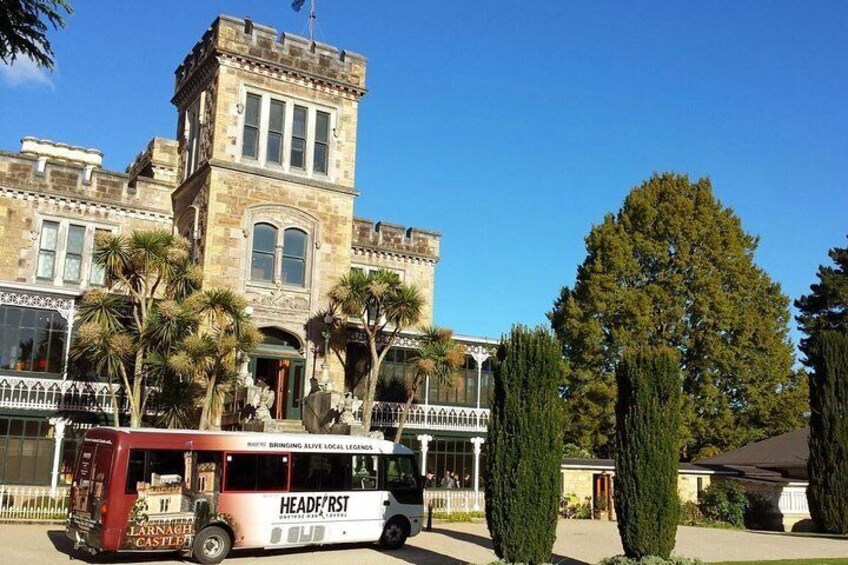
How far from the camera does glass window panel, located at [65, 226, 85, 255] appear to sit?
29.5 meters

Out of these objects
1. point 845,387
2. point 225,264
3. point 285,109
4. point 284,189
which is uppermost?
point 285,109

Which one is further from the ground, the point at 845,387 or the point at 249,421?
the point at 845,387

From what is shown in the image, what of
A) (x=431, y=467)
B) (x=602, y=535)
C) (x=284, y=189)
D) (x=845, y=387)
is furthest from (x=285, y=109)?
(x=845, y=387)

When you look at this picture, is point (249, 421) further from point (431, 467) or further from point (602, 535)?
point (602, 535)

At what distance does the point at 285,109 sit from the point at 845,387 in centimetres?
1939

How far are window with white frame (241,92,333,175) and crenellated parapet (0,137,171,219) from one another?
4.40m

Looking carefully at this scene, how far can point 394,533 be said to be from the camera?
20344 mm

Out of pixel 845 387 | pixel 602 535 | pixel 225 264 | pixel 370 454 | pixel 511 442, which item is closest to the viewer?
pixel 511 442

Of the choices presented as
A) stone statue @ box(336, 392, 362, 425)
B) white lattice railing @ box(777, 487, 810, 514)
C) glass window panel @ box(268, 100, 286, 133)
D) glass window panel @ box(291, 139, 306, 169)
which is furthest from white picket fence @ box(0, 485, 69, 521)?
white lattice railing @ box(777, 487, 810, 514)

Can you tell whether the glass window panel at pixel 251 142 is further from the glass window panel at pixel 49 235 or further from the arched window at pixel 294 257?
the glass window panel at pixel 49 235

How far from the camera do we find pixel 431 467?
30922 millimetres

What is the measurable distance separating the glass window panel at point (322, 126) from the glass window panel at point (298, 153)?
1.91ft

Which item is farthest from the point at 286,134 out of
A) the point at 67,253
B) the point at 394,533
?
the point at 394,533

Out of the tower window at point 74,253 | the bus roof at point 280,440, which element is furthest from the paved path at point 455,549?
the tower window at point 74,253
